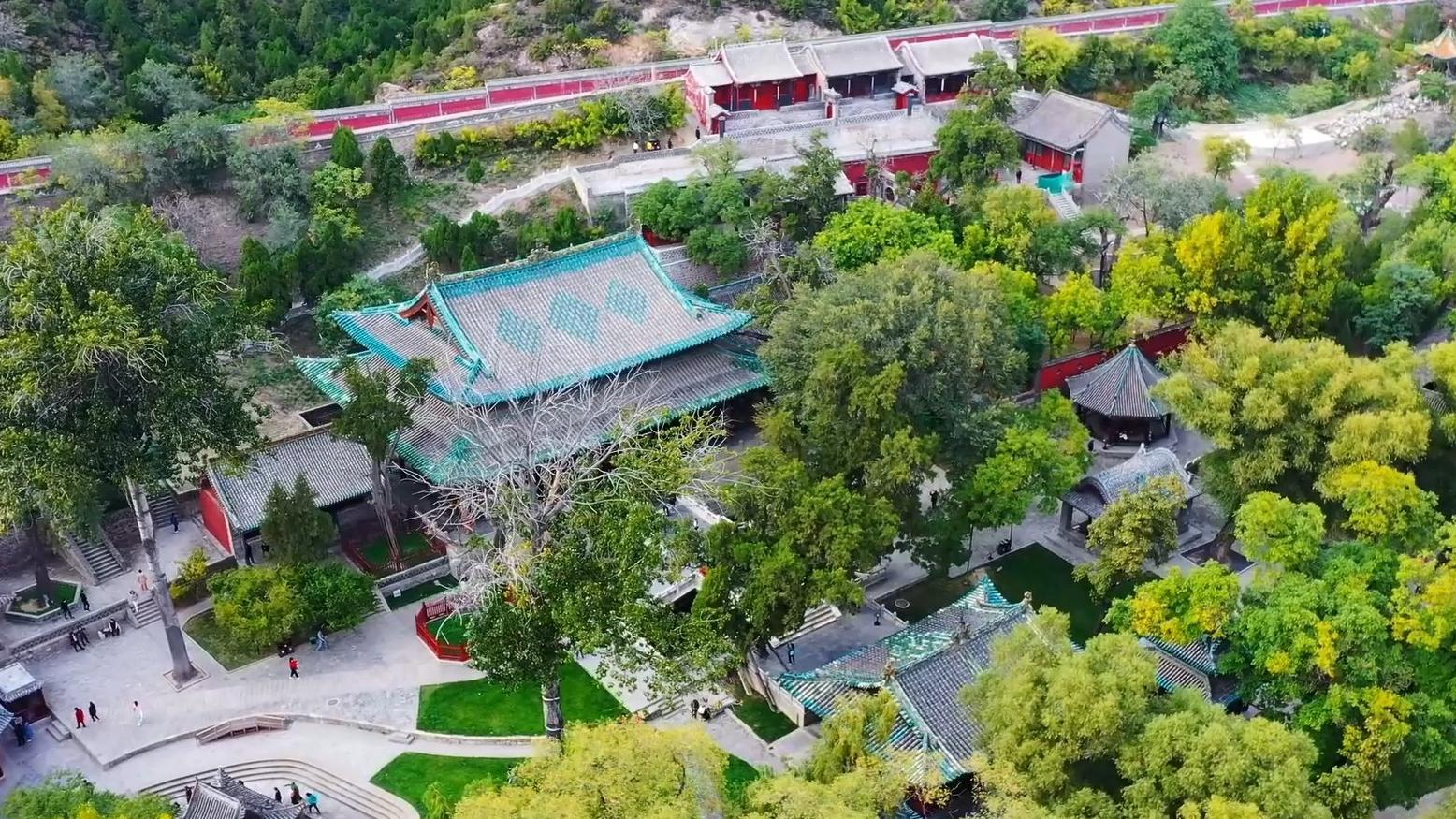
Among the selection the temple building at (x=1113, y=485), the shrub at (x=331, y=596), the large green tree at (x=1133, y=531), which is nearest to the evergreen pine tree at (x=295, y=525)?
the shrub at (x=331, y=596)

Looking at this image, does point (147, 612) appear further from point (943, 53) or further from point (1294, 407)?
point (943, 53)

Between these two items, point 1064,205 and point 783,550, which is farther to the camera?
point 1064,205

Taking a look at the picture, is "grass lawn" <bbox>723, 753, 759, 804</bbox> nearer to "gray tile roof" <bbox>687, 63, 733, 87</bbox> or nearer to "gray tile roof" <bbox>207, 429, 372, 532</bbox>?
"gray tile roof" <bbox>207, 429, 372, 532</bbox>

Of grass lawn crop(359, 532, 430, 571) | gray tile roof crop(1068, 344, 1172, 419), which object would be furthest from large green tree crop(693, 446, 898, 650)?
gray tile roof crop(1068, 344, 1172, 419)

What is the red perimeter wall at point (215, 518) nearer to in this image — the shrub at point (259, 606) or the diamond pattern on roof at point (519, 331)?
the shrub at point (259, 606)

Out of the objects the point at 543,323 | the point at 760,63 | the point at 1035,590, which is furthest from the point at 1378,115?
the point at 543,323
